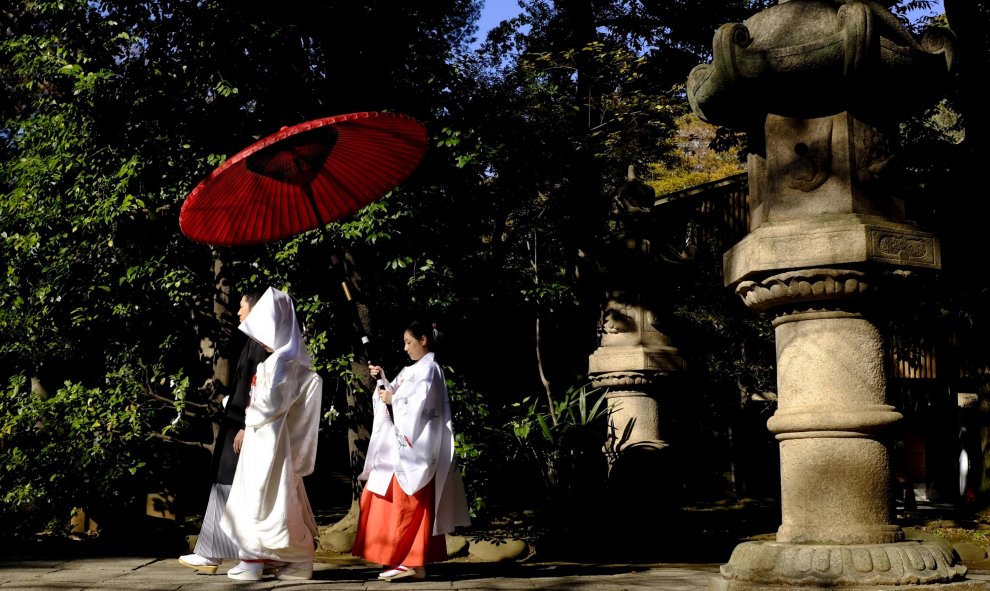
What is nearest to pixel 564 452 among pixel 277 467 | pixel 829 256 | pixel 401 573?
pixel 401 573

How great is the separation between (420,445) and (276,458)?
3.10 feet

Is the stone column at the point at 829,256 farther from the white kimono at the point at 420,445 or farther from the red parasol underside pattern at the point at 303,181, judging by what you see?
the white kimono at the point at 420,445

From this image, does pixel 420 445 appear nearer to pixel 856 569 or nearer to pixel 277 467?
pixel 277 467

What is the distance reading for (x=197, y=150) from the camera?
28.9ft

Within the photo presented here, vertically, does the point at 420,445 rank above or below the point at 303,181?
below

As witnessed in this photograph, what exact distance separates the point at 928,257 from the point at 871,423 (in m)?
0.81

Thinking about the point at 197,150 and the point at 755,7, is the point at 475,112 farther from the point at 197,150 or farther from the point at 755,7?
the point at 755,7

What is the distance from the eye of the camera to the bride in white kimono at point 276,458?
20.8ft

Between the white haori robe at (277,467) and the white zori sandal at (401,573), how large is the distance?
0.52 meters

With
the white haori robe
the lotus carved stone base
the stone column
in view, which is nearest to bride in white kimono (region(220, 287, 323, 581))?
the white haori robe

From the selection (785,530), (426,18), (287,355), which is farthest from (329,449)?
(785,530)

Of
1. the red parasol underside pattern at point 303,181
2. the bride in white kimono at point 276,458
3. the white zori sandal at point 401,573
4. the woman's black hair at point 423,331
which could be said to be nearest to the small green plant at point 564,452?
the woman's black hair at point 423,331

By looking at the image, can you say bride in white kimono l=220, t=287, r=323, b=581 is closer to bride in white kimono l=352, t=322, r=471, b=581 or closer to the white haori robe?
the white haori robe

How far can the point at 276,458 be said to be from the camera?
21.4 ft
